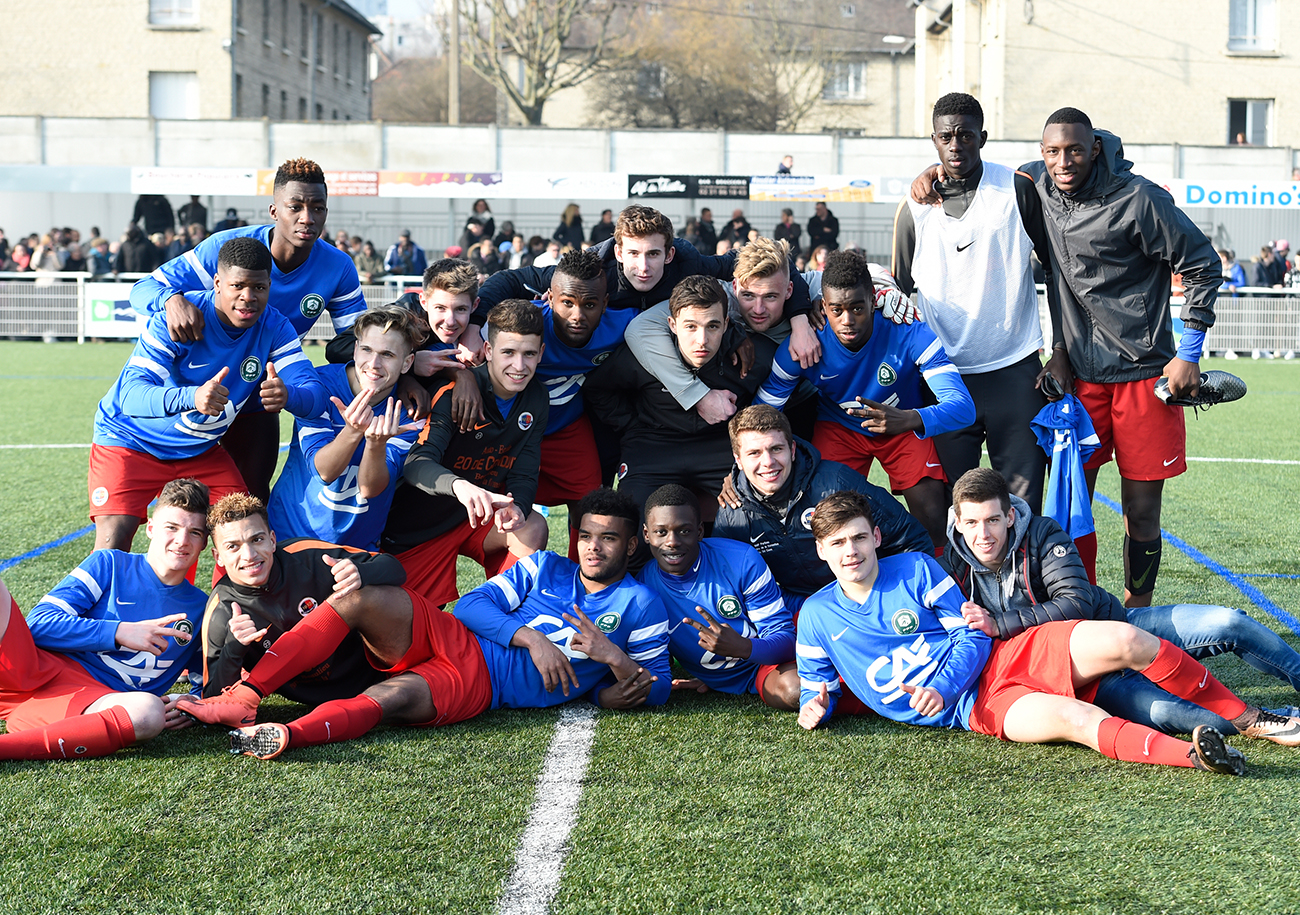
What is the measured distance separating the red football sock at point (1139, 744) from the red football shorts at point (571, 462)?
267cm

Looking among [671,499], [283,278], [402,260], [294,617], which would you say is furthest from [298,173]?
[402,260]

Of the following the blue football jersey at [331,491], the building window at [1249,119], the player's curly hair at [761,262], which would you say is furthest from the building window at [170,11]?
the player's curly hair at [761,262]

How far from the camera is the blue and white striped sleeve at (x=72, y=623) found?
3926 mm

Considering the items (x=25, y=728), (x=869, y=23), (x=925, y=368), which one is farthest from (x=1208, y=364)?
(x=869, y=23)

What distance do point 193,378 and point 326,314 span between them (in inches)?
600

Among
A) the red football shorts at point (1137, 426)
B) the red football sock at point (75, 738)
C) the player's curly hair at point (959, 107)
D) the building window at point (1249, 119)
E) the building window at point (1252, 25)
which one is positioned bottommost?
the red football sock at point (75, 738)

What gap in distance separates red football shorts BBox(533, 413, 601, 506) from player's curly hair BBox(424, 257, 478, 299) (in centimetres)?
76

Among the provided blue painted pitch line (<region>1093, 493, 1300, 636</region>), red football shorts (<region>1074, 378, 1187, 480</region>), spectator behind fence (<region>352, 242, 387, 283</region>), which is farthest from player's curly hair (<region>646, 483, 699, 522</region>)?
spectator behind fence (<region>352, 242, 387, 283</region>)

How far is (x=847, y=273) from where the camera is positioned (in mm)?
4824

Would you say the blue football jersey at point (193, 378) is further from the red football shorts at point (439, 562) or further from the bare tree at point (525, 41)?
the bare tree at point (525, 41)

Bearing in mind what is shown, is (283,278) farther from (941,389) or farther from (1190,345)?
(1190,345)

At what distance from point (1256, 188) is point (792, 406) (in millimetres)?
21731

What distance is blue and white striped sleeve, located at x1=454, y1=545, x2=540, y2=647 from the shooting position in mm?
4195

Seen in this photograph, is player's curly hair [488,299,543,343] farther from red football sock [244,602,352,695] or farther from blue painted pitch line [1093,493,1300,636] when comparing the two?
blue painted pitch line [1093,493,1300,636]
